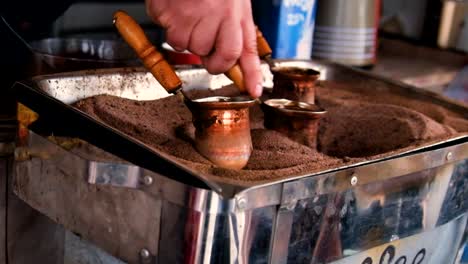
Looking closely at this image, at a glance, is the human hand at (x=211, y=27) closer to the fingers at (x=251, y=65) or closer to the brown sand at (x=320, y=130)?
the fingers at (x=251, y=65)

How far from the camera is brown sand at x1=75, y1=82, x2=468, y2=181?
2.99ft

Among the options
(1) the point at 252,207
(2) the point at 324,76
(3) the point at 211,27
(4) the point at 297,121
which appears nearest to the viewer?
(1) the point at 252,207

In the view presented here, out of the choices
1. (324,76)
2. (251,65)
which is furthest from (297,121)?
(324,76)

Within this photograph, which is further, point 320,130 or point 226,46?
point 320,130

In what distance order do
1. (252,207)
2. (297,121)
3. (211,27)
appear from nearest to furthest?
(252,207) < (211,27) < (297,121)

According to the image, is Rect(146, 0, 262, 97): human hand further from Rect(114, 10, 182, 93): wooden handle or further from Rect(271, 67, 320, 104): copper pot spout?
Rect(271, 67, 320, 104): copper pot spout

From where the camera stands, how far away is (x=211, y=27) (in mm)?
909

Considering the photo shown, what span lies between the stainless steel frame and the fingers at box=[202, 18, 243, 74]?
0.70 ft

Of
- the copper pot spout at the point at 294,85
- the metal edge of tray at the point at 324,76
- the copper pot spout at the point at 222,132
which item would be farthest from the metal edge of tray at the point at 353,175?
the copper pot spout at the point at 294,85

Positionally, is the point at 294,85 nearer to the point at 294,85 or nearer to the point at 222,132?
the point at 294,85

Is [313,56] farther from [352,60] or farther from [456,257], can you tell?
[456,257]

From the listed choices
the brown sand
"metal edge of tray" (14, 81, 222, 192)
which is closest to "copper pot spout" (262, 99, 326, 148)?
the brown sand

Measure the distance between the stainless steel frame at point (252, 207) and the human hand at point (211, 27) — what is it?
20 cm

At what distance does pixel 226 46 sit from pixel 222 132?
0.36ft
